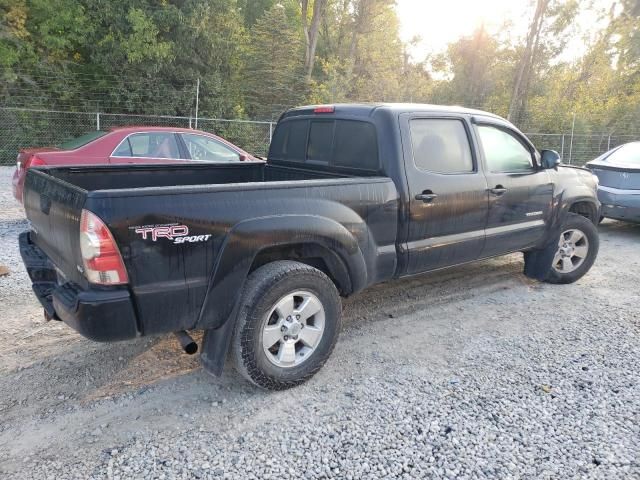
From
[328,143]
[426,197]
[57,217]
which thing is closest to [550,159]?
[426,197]

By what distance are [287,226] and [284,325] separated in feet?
2.19

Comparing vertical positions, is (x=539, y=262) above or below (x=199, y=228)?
below

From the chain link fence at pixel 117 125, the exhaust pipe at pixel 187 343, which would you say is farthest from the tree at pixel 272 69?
the exhaust pipe at pixel 187 343

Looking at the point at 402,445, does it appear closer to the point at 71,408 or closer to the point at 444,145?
the point at 71,408

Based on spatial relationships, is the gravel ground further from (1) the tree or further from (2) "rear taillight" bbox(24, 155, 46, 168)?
(1) the tree

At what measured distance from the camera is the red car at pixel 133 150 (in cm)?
723

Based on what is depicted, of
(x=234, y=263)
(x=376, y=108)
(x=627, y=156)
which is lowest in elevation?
(x=234, y=263)

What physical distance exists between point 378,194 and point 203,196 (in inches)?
54.8

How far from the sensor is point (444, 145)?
4297mm

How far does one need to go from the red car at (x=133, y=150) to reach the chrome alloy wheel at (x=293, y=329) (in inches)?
199

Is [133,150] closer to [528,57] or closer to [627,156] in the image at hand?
[627,156]

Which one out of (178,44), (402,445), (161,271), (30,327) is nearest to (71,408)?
(161,271)

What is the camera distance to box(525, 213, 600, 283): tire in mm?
5434

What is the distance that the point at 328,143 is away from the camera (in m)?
4.43
